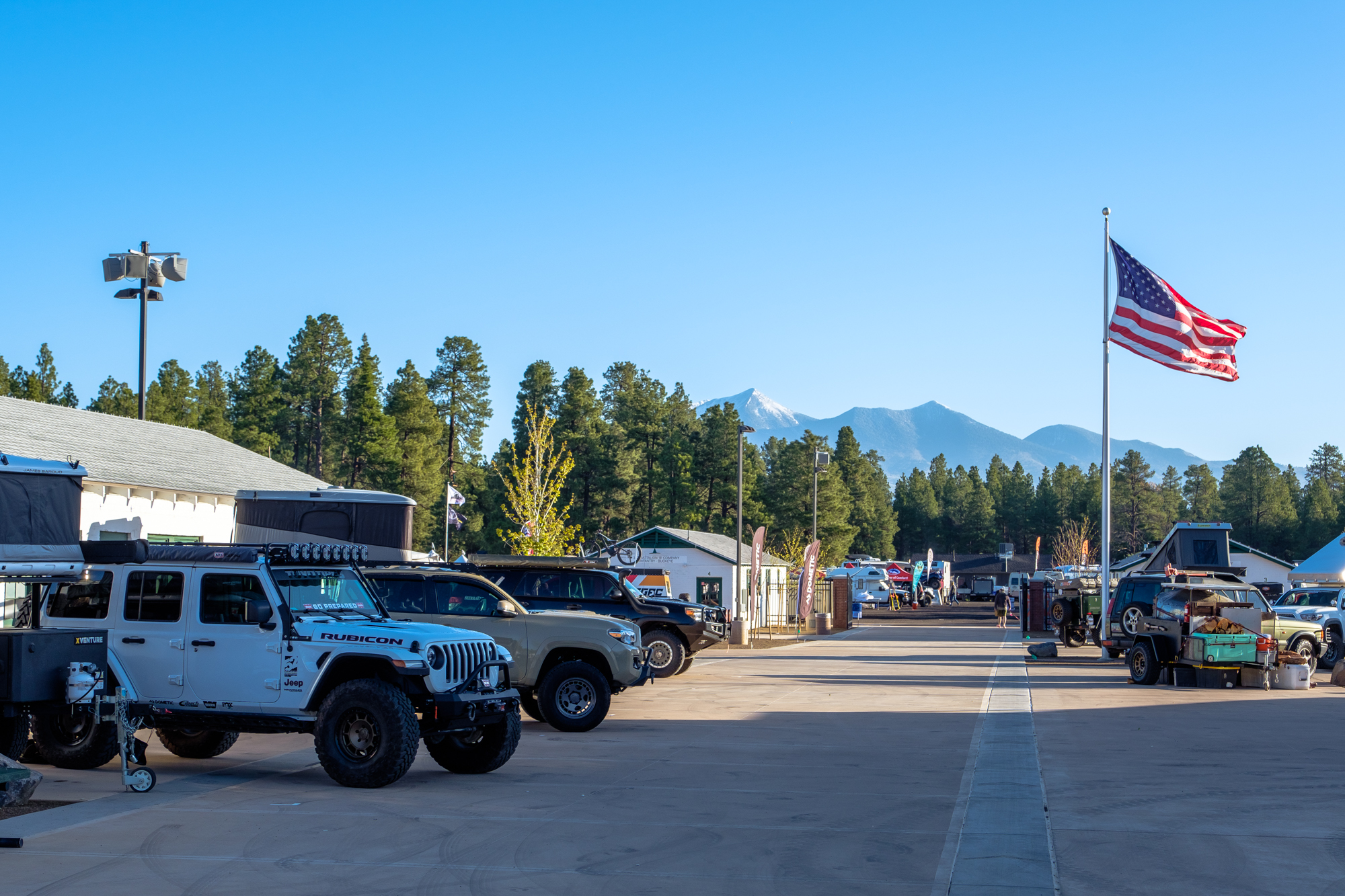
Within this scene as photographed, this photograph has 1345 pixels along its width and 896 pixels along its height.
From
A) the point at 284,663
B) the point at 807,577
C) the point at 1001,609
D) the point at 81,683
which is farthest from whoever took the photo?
the point at 1001,609

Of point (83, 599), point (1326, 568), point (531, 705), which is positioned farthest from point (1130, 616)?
point (83, 599)

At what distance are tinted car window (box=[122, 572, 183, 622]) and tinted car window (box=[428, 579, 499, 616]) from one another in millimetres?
4815

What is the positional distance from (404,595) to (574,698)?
8.72 ft

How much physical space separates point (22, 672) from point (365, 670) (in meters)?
2.77

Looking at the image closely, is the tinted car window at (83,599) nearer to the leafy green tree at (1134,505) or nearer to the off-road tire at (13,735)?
the off-road tire at (13,735)

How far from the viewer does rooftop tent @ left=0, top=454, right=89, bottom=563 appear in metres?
12.2

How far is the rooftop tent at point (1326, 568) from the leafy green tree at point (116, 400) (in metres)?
63.0

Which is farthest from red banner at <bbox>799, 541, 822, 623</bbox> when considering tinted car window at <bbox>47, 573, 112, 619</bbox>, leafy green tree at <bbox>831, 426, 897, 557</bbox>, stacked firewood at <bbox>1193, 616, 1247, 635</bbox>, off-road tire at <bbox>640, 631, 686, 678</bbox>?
leafy green tree at <bbox>831, 426, 897, 557</bbox>

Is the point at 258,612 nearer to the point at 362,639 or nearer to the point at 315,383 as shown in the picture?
the point at 362,639

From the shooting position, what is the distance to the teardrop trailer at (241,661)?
35.6ft

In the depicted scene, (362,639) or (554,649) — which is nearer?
(362,639)

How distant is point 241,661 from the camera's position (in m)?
11.4

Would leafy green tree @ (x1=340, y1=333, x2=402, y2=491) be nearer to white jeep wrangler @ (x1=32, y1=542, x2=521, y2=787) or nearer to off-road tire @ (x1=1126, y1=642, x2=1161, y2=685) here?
off-road tire @ (x1=1126, y1=642, x2=1161, y2=685)

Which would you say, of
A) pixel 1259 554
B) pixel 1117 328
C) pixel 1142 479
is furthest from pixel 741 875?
pixel 1142 479
